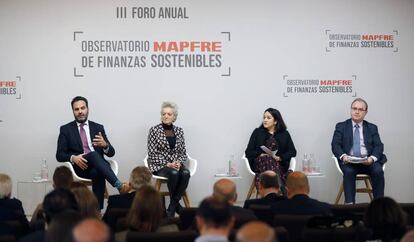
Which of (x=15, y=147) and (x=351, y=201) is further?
(x=15, y=147)

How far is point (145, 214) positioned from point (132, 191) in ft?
5.98

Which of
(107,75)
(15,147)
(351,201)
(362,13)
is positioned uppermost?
(362,13)

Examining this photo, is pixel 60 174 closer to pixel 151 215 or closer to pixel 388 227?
pixel 151 215

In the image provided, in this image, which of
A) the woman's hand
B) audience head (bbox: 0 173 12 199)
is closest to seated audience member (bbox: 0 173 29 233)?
audience head (bbox: 0 173 12 199)

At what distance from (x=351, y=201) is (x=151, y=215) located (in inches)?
189

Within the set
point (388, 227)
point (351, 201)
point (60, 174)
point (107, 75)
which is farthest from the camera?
point (107, 75)

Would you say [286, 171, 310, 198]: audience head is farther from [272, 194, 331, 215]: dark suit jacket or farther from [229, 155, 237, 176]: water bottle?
[229, 155, 237, 176]: water bottle

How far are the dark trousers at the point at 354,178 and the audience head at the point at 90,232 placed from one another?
597 cm

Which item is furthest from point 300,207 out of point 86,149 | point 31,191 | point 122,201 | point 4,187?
point 31,191

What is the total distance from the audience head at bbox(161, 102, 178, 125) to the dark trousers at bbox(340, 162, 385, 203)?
2.10m

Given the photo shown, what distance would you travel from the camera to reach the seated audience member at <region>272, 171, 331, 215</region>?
5.90 meters

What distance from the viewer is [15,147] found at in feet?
32.8

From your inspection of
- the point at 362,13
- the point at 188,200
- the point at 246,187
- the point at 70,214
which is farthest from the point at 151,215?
the point at 362,13

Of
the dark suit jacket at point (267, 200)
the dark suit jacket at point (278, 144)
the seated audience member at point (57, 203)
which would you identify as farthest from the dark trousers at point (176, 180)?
the seated audience member at point (57, 203)
